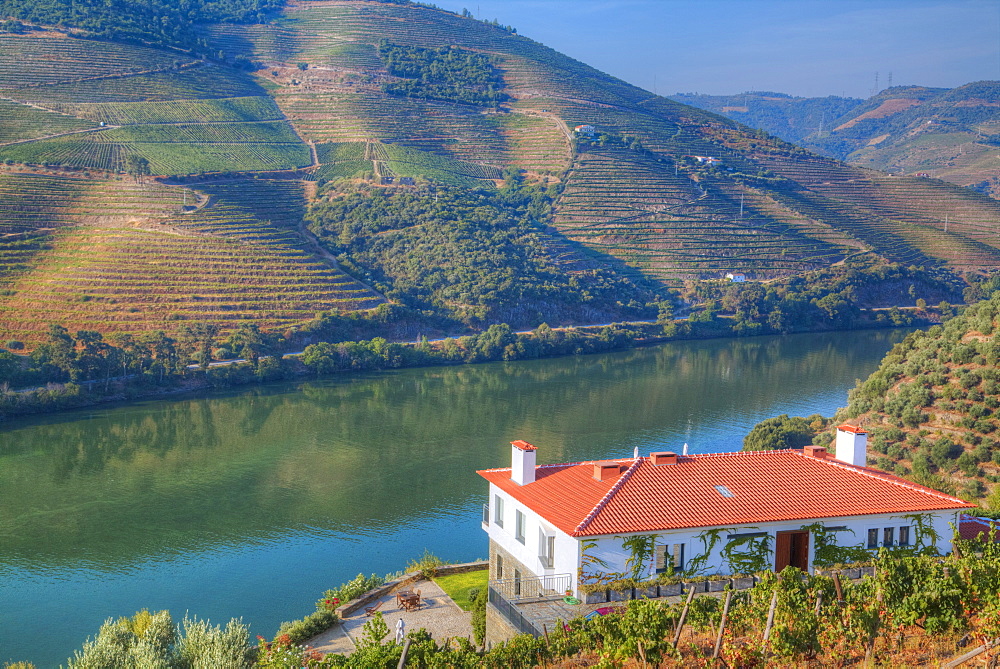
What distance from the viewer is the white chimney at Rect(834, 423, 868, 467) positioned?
834 inches

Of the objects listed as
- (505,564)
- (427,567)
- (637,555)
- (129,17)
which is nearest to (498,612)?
(505,564)

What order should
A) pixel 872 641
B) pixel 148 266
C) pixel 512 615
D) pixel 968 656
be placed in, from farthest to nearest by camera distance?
1. pixel 148 266
2. pixel 512 615
3. pixel 872 641
4. pixel 968 656

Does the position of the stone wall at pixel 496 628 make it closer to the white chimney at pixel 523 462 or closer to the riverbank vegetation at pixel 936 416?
the white chimney at pixel 523 462

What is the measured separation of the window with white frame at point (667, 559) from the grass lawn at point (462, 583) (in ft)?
20.3

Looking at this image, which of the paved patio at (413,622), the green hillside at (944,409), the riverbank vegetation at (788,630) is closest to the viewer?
the riverbank vegetation at (788,630)

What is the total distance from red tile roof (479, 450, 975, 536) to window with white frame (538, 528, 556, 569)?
16.5 inches

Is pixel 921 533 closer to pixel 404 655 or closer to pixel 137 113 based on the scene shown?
pixel 404 655

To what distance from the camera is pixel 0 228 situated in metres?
63.0

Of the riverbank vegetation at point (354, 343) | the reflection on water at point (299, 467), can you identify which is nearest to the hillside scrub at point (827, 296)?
the riverbank vegetation at point (354, 343)

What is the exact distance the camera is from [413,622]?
21.6 meters

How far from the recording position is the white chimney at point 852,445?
21.2m

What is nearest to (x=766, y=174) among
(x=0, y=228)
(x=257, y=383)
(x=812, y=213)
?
(x=812, y=213)

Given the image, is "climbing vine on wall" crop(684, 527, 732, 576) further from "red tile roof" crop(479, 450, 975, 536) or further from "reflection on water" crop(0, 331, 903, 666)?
"reflection on water" crop(0, 331, 903, 666)

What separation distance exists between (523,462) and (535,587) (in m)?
2.82
